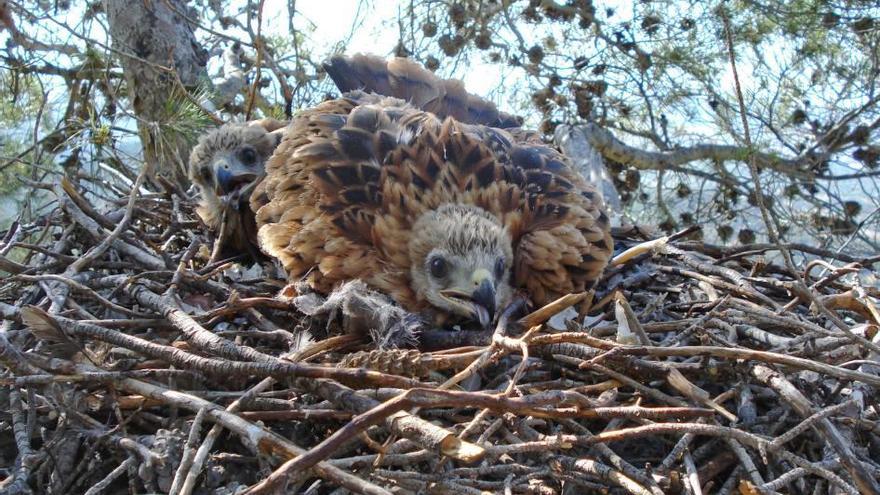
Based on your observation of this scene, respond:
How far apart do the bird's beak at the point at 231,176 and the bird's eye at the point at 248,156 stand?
5 centimetres

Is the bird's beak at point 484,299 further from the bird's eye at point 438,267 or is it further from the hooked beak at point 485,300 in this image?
the bird's eye at point 438,267

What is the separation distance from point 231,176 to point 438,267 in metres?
1.56

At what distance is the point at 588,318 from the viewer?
10.6ft

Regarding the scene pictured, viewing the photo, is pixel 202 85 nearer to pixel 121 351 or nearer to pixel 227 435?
pixel 121 351


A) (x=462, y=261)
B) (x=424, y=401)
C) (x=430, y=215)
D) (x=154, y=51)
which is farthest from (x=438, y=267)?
(x=154, y=51)

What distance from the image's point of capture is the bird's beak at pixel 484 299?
2.76 m

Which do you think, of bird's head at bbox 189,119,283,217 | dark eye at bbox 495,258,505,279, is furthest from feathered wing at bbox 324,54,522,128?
dark eye at bbox 495,258,505,279

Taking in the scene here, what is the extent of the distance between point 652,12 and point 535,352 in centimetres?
455

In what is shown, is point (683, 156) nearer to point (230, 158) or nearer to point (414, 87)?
point (414, 87)

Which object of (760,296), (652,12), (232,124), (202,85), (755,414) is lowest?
(755,414)

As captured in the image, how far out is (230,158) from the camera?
165 inches

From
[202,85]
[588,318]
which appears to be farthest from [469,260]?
[202,85]

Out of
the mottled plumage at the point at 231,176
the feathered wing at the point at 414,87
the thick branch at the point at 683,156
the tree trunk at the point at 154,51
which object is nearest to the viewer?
the mottled plumage at the point at 231,176

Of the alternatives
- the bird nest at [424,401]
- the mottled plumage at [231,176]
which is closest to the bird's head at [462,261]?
the bird nest at [424,401]
